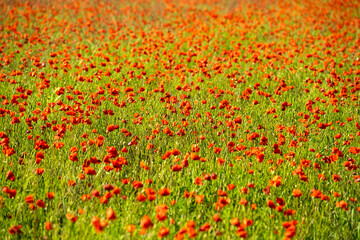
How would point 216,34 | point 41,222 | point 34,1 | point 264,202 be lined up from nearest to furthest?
1. point 41,222
2. point 264,202
3. point 216,34
4. point 34,1

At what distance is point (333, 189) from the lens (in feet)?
10.1

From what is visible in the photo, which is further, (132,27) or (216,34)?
(132,27)

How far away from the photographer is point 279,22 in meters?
10.7

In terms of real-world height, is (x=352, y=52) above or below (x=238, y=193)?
above

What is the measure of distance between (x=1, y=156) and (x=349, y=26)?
987 centimetres

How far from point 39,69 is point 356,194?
204 inches

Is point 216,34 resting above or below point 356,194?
above

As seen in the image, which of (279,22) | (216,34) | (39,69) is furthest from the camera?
(279,22)

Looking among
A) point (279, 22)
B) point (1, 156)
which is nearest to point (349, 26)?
point (279, 22)

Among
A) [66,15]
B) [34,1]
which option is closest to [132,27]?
[66,15]

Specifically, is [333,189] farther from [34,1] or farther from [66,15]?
[34,1]

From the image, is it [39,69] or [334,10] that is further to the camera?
[334,10]

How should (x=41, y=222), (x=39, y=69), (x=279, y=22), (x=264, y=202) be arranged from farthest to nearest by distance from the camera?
(x=279, y=22) → (x=39, y=69) → (x=264, y=202) → (x=41, y=222)

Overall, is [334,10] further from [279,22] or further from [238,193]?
[238,193]
